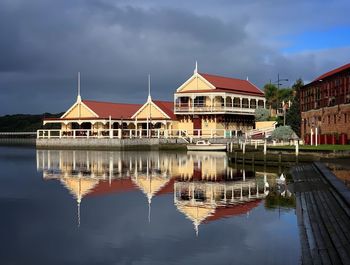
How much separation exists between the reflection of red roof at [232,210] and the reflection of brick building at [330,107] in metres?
33.4


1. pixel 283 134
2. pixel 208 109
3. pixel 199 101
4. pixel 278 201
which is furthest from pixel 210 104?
pixel 278 201

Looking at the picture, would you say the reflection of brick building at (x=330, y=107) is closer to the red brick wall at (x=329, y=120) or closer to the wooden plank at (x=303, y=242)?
the red brick wall at (x=329, y=120)

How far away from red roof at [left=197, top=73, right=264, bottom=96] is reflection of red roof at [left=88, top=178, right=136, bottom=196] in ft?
187

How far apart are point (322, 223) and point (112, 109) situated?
82.9m

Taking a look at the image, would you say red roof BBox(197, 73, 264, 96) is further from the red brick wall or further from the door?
the red brick wall

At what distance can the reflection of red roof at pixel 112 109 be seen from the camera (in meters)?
96.7

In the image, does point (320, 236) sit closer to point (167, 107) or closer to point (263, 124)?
point (263, 124)

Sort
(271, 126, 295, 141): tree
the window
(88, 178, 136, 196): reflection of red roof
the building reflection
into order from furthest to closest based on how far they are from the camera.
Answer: the window < (271, 126, 295, 141): tree < (88, 178, 136, 196): reflection of red roof < the building reflection

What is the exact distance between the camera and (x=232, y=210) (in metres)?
25.1

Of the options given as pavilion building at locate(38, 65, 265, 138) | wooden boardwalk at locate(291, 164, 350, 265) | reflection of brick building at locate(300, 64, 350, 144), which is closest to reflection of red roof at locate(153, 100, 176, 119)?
pavilion building at locate(38, 65, 265, 138)

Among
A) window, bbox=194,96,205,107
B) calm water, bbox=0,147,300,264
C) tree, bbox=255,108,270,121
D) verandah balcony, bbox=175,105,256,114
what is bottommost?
calm water, bbox=0,147,300,264

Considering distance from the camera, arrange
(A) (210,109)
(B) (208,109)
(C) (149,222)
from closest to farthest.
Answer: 1. (C) (149,222)
2. (A) (210,109)
3. (B) (208,109)

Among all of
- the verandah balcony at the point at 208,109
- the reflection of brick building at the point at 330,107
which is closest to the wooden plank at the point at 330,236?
the reflection of brick building at the point at 330,107

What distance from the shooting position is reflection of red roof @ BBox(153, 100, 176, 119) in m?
97.8
